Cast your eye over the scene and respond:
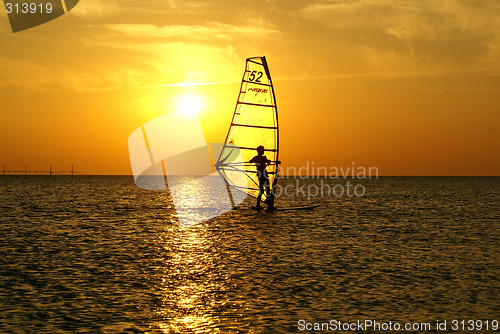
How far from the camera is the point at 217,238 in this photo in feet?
80.0

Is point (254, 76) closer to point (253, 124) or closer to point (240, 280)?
point (253, 124)

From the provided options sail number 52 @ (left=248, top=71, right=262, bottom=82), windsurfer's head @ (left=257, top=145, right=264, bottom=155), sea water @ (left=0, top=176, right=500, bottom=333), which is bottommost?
sea water @ (left=0, top=176, right=500, bottom=333)

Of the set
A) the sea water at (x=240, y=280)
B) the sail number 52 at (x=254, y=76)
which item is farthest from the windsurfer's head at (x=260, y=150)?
the sea water at (x=240, y=280)

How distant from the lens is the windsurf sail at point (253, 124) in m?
27.7

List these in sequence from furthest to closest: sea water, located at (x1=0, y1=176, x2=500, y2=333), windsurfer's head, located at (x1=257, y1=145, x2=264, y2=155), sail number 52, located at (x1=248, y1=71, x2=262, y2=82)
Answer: sail number 52, located at (x1=248, y1=71, x2=262, y2=82)
windsurfer's head, located at (x1=257, y1=145, x2=264, y2=155)
sea water, located at (x1=0, y1=176, x2=500, y2=333)

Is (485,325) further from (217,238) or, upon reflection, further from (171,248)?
(217,238)

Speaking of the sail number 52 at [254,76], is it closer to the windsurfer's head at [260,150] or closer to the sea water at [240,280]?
the windsurfer's head at [260,150]

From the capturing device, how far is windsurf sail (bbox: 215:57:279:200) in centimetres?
2772

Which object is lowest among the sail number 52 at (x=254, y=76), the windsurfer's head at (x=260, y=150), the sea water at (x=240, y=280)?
the sea water at (x=240, y=280)

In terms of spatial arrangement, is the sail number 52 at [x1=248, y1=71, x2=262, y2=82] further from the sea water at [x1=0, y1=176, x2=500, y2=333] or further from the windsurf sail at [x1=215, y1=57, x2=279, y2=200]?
the sea water at [x1=0, y1=176, x2=500, y2=333]

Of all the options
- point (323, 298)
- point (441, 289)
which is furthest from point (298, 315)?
point (441, 289)

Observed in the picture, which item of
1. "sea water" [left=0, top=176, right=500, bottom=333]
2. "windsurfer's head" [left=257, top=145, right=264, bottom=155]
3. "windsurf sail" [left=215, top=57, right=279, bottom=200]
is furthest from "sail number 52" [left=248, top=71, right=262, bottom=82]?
"sea water" [left=0, top=176, right=500, bottom=333]

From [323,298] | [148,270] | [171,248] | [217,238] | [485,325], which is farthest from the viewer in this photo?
Result: [217,238]

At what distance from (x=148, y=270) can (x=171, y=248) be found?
16.8 ft
